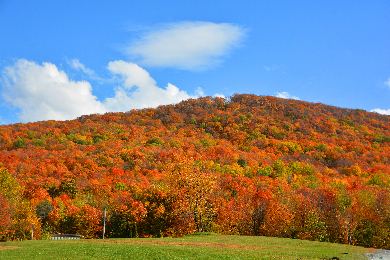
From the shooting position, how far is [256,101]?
7279 inches

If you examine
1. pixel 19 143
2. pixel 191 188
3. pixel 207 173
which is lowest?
pixel 191 188

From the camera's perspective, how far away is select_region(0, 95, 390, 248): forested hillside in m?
43.1

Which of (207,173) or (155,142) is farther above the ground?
(155,142)

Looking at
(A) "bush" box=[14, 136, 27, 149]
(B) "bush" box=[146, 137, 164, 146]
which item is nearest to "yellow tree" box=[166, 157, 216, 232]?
(B) "bush" box=[146, 137, 164, 146]

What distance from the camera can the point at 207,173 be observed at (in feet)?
145

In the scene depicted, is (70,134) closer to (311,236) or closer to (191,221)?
(191,221)

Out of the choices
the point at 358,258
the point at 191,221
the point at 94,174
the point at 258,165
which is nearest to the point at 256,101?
the point at 258,165

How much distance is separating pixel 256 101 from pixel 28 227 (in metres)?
154

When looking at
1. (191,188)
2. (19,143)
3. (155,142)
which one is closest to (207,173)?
(191,188)

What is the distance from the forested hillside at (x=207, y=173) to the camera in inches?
1695

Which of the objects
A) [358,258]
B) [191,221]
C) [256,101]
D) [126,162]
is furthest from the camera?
[256,101]

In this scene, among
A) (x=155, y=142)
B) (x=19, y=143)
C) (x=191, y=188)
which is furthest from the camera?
(x=155, y=142)

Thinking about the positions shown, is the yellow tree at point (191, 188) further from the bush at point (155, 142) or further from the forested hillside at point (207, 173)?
the bush at point (155, 142)

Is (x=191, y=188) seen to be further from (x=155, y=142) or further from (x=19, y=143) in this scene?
(x=19, y=143)
